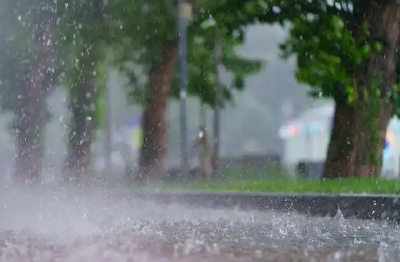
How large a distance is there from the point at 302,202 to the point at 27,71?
15.2 m

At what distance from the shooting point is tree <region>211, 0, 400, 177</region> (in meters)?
16.2

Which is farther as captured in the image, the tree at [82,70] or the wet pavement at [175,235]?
the tree at [82,70]

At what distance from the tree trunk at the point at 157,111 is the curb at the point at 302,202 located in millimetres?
11280

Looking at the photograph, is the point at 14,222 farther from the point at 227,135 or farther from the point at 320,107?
the point at 227,135

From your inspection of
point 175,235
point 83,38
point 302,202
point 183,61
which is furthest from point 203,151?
point 175,235

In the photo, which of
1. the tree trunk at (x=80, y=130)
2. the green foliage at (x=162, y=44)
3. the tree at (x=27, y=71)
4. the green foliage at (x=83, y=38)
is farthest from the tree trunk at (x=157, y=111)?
the tree at (x=27, y=71)

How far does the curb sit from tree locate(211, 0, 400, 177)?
5.63 m

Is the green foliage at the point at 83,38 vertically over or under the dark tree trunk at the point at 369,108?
over

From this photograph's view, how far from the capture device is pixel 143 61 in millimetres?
24297

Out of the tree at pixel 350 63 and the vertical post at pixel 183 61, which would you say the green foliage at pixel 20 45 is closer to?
the vertical post at pixel 183 61

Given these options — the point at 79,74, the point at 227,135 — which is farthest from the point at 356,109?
the point at 227,135

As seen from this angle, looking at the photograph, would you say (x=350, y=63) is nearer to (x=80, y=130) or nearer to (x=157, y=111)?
(x=80, y=130)

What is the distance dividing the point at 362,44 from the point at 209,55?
41.5 ft

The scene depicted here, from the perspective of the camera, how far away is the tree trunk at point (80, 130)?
66.6ft
